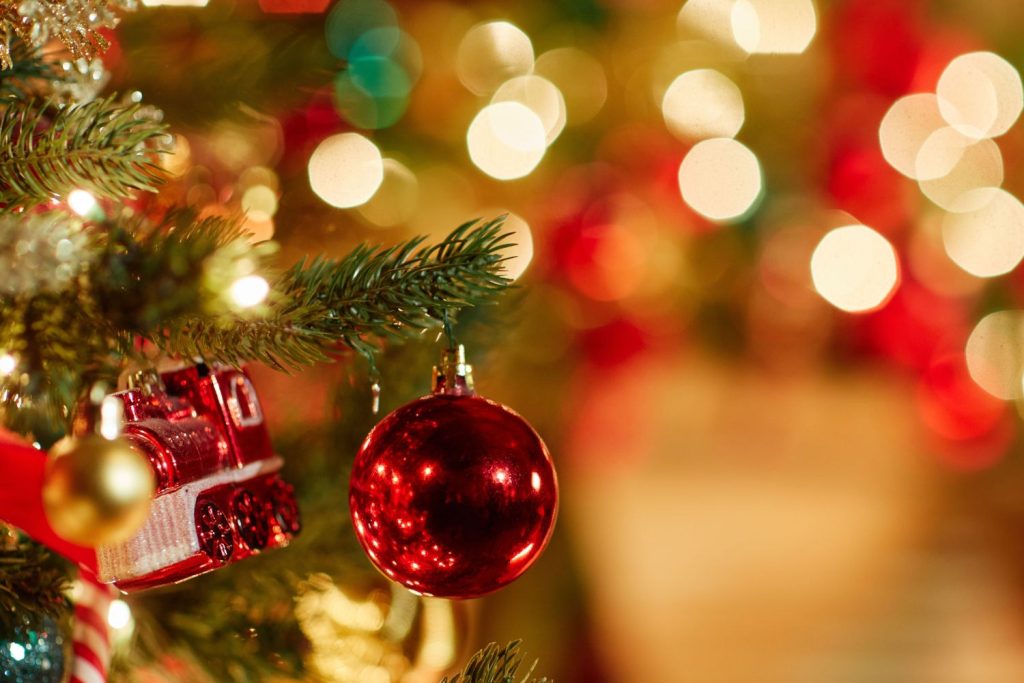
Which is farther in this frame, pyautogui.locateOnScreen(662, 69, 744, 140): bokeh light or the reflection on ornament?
pyautogui.locateOnScreen(662, 69, 744, 140): bokeh light

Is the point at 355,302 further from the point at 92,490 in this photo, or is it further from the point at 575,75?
the point at 575,75

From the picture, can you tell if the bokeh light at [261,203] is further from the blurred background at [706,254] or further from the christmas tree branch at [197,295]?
the christmas tree branch at [197,295]

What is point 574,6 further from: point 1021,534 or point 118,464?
point 1021,534

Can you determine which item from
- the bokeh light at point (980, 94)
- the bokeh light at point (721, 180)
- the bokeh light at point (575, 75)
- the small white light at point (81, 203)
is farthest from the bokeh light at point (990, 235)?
the small white light at point (81, 203)

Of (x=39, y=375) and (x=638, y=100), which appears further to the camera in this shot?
(x=638, y=100)

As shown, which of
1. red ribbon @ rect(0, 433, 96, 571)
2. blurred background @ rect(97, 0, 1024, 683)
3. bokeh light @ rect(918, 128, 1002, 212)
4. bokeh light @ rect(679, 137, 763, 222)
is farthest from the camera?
bokeh light @ rect(918, 128, 1002, 212)

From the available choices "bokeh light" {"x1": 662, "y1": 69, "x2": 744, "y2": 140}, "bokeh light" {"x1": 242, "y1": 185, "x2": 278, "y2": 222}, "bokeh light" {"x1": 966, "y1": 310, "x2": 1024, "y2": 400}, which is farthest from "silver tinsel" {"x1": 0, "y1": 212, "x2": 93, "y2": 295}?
"bokeh light" {"x1": 966, "y1": 310, "x2": 1024, "y2": 400}

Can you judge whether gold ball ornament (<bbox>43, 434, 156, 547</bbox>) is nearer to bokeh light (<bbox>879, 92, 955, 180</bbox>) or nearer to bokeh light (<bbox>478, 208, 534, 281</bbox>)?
bokeh light (<bbox>478, 208, 534, 281</bbox>)

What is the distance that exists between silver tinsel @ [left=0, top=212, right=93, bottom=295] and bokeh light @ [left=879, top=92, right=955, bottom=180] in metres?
1.23

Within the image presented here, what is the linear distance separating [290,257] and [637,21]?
708mm

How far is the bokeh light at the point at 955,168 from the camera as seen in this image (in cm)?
140

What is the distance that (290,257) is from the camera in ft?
2.15

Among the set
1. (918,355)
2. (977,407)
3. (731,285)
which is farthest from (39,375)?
(977,407)

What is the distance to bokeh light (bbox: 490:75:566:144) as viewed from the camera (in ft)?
3.93
